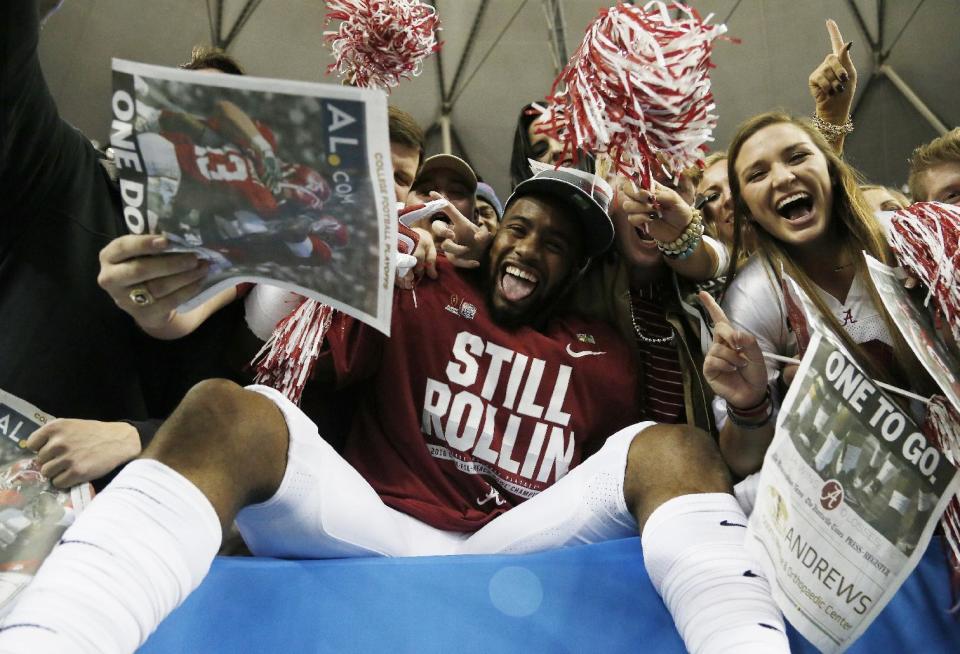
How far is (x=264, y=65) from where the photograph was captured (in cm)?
723

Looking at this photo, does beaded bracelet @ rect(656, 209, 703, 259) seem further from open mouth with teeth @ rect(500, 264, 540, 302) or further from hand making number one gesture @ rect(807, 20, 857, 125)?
hand making number one gesture @ rect(807, 20, 857, 125)

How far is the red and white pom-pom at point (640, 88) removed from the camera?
1.09m

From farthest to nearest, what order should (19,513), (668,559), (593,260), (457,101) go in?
(457,101)
(593,260)
(19,513)
(668,559)

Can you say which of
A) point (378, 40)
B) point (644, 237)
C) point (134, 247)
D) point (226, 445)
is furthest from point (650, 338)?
point (134, 247)

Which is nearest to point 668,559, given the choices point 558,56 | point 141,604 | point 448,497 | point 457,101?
point 448,497

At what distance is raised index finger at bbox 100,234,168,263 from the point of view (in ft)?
3.11

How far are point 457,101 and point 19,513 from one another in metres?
7.14

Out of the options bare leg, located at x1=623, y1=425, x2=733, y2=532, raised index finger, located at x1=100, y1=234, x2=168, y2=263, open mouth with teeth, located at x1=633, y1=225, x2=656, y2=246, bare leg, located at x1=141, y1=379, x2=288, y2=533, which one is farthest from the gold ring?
open mouth with teeth, located at x1=633, y1=225, x2=656, y2=246

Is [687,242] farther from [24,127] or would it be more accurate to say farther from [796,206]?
[24,127]

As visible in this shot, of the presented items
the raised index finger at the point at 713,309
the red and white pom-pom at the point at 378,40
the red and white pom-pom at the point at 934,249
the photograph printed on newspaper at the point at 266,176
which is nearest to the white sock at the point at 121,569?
the photograph printed on newspaper at the point at 266,176

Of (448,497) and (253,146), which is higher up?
(253,146)

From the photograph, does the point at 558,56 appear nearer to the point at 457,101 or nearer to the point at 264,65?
the point at 457,101

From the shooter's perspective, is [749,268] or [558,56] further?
[558,56]

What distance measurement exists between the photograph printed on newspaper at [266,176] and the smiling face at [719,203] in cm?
151
